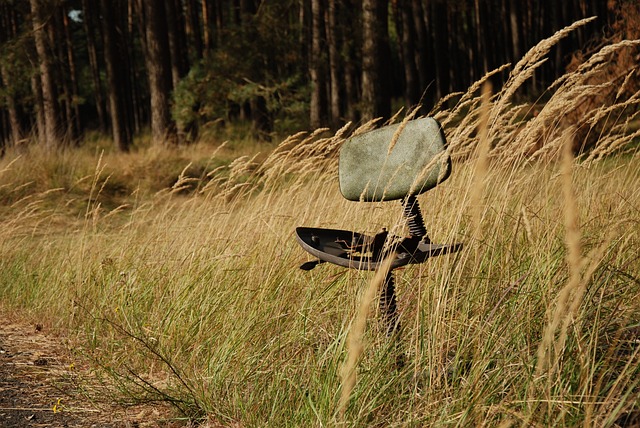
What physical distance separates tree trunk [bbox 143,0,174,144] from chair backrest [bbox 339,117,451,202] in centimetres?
1039

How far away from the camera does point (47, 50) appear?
13.2 m

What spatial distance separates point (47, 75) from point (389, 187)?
12212 mm

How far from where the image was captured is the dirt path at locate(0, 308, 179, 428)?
3047 mm

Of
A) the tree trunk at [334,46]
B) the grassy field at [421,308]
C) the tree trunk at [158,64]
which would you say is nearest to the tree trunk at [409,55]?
the tree trunk at [334,46]

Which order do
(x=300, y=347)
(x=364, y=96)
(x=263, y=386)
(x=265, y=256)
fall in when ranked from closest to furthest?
(x=263, y=386)
(x=300, y=347)
(x=265, y=256)
(x=364, y=96)

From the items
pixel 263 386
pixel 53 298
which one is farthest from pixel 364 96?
pixel 263 386

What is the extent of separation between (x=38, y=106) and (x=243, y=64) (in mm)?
5728

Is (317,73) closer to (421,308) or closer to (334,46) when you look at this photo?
(334,46)

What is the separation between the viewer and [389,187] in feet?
9.76

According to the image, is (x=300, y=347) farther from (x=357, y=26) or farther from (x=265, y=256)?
(x=357, y=26)

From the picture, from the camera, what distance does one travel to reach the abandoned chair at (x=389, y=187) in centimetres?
258

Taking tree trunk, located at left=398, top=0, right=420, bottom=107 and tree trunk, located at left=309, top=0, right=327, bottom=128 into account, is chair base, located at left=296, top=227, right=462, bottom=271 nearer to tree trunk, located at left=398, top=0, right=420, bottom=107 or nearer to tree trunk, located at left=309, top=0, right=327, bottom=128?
tree trunk, located at left=309, top=0, right=327, bottom=128

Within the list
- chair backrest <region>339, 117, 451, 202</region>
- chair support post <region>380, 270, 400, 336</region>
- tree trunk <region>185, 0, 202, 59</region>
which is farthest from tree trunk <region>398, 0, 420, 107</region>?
chair support post <region>380, 270, 400, 336</region>

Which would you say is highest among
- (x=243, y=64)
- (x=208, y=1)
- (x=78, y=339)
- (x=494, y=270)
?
(x=208, y=1)
